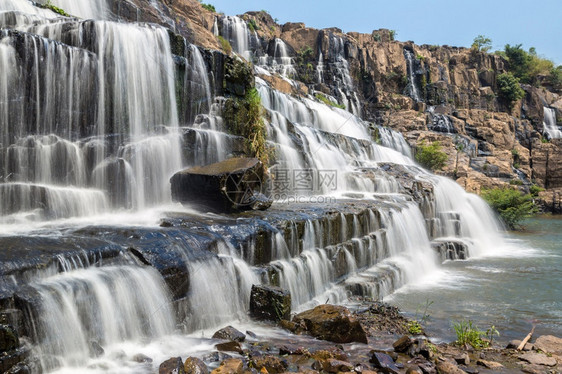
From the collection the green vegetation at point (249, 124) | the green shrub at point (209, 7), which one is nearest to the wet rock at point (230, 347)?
the green vegetation at point (249, 124)

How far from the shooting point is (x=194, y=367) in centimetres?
421

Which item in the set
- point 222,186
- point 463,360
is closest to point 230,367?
point 463,360

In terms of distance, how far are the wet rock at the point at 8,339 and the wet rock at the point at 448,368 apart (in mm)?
4341

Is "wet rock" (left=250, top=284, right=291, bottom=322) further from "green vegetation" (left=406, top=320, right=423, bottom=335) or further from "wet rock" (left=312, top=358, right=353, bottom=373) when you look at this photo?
"green vegetation" (left=406, top=320, right=423, bottom=335)

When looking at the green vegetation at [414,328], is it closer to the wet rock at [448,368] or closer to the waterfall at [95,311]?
the wet rock at [448,368]

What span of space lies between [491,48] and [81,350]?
5701 centimetres

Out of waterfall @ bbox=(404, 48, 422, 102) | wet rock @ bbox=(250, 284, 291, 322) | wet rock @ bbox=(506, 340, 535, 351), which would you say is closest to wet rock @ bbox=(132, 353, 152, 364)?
wet rock @ bbox=(250, 284, 291, 322)

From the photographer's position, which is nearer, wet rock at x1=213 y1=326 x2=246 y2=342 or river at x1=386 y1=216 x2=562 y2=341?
wet rock at x1=213 y1=326 x2=246 y2=342

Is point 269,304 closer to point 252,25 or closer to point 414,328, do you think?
point 414,328

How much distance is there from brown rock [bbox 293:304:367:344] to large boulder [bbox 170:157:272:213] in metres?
3.57

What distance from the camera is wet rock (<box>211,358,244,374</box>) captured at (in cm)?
419

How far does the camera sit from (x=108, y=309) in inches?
190

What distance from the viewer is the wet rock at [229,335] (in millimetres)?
5335

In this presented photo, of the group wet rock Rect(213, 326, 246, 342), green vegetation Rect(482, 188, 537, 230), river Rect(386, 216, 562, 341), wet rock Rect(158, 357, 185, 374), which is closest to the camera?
wet rock Rect(158, 357, 185, 374)
